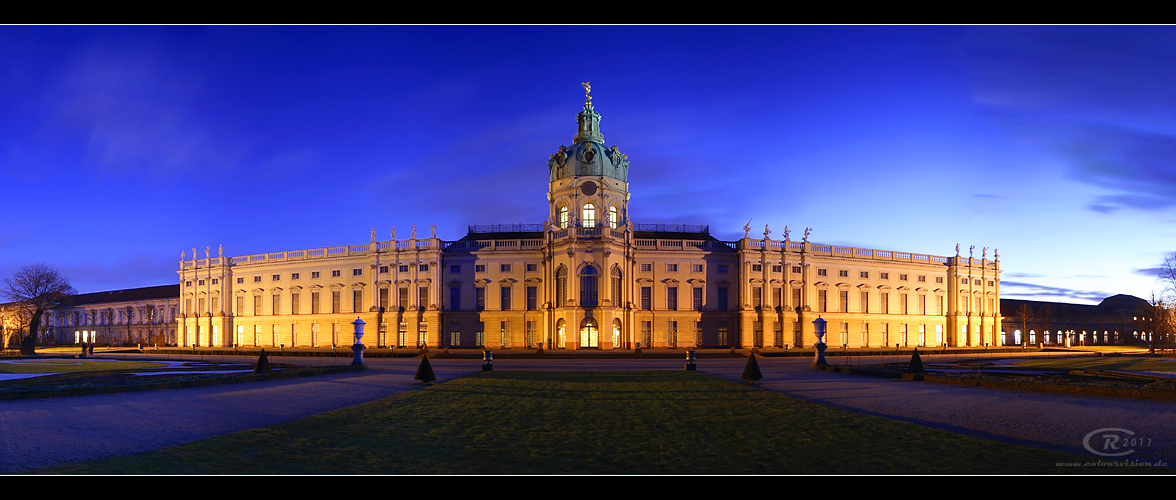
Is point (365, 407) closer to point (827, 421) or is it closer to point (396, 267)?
point (827, 421)

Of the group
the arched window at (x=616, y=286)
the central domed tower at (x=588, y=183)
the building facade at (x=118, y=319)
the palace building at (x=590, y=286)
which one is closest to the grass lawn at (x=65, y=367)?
the palace building at (x=590, y=286)

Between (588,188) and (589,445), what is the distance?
6697cm

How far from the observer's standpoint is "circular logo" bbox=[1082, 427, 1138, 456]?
39.5 ft

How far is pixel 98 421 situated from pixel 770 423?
14.2 metres

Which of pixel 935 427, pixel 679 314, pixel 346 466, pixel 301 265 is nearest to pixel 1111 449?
pixel 935 427

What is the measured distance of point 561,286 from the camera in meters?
72.3

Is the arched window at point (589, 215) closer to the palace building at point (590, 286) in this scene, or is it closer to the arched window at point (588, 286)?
the palace building at point (590, 286)

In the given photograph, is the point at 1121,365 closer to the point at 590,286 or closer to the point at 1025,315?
the point at 590,286

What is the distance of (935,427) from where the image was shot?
48.4 feet

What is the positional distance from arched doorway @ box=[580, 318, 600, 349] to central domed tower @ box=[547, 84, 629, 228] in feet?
37.7

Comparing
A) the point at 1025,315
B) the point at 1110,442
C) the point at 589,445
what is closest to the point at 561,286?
the point at 589,445

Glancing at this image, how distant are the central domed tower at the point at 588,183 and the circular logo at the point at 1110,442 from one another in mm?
62894

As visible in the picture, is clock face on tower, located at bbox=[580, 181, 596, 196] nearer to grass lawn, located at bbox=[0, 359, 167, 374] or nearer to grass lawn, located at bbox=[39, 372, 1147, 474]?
grass lawn, located at bbox=[0, 359, 167, 374]

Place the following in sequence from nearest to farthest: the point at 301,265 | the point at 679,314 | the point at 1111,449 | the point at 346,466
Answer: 1. the point at 346,466
2. the point at 1111,449
3. the point at 679,314
4. the point at 301,265
